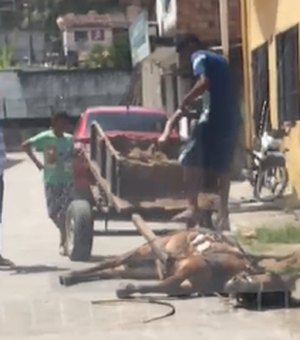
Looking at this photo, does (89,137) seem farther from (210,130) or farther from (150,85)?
(210,130)

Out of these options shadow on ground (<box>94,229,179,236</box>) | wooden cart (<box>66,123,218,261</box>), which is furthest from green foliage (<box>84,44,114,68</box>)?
shadow on ground (<box>94,229,179,236</box>)

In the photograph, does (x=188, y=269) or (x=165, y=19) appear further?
(x=165, y=19)

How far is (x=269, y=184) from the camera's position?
10.8 meters

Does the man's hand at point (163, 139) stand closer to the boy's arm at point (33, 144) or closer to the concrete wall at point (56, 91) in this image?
the concrete wall at point (56, 91)

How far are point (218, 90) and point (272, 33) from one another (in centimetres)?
251

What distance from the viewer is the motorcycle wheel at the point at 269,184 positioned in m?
10.6

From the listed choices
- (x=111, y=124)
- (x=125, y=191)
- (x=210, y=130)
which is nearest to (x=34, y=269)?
(x=125, y=191)

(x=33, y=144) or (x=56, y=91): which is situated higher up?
(x=56, y=91)

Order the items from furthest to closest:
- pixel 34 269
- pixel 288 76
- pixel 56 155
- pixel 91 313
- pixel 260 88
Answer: pixel 288 76 → pixel 260 88 → pixel 56 155 → pixel 34 269 → pixel 91 313

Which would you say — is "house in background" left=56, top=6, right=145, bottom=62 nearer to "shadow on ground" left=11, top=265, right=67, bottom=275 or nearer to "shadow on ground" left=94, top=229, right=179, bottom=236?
"shadow on ground" left=94, top=229, right=179, bottom=236

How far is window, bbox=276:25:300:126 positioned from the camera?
37.7 ft

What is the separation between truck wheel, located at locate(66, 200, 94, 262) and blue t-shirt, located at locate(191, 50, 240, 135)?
48.9 inches

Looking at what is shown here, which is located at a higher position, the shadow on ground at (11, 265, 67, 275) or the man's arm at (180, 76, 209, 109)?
the man's arm at (180, 76, 209, 109)

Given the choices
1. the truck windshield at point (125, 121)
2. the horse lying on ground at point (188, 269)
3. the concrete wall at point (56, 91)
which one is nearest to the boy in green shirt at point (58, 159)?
the concrete wall at point (56, 91)
